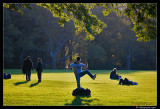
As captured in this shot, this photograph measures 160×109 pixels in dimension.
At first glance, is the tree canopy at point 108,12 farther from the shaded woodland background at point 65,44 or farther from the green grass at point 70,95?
the shaded woodland background at point 65,44

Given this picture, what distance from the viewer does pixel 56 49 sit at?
7200 centimetres

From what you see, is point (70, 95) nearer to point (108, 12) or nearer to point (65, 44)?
point (108, 12)

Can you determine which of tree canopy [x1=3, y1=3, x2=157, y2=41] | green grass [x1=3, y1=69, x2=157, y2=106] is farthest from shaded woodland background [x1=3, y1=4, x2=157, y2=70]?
tree canopy [x1=3, y1=3, x2=157, y2=41]

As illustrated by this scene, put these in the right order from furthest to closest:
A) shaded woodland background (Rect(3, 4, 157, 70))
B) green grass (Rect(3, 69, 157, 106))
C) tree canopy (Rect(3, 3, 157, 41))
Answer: shaded woodland background (Rect(3, 4, 157, 70)) → tree canopy (Rect(3, 3, 157, 41)) → green grass (Rect(3, 69, 157, 106))

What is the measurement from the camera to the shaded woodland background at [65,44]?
2586 inches

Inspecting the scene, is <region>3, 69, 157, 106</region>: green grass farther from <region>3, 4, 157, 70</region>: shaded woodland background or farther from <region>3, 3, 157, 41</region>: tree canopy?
<region>3, 4, 157, 70</region>: shaded woodland background

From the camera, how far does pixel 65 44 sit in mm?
75938

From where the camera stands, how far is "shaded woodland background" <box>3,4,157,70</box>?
65.7 m

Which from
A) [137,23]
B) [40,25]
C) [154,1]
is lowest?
[137,23]

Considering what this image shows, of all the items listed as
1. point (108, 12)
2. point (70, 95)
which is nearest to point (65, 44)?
point (108, 12)

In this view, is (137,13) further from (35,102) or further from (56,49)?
(56,49)

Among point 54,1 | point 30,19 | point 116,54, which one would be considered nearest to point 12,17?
point 30,19

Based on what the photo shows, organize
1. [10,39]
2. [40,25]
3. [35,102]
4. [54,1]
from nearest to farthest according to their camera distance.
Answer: [35,102]
[54,1]
[10,39]
[40,25]

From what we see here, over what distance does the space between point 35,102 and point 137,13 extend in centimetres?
681
